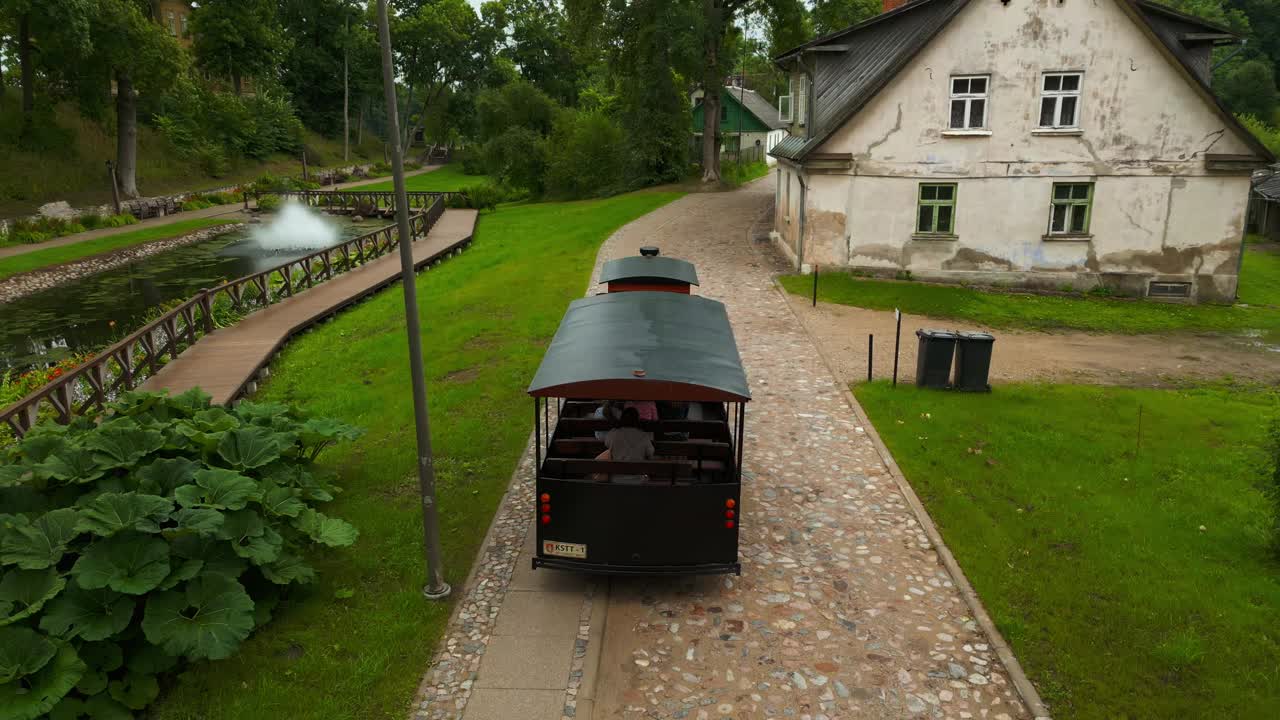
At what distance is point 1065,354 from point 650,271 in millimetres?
9957

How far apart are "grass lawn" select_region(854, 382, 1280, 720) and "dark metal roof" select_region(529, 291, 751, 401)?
374 cm

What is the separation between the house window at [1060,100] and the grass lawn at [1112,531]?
38.3 ft

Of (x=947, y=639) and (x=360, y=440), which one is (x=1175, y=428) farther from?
(x=360, y=440)

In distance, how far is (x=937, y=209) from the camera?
25891 mm

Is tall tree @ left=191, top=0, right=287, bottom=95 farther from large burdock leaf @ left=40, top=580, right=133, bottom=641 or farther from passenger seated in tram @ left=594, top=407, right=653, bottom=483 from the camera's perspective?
large burdock leaf @ left=40, top=580, right=133, bottom=641

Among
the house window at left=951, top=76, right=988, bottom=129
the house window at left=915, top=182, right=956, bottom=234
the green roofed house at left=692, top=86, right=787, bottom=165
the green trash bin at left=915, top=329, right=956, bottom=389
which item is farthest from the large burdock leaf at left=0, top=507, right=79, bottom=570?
the green roofed house at left=692, top=86, right=787, bottom=165

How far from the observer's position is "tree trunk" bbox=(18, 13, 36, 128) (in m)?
45.4

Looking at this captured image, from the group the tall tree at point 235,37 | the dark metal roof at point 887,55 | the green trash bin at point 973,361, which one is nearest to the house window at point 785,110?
the dark metal roof at point 887,55

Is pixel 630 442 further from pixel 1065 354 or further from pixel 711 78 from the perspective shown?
pixel 711 78

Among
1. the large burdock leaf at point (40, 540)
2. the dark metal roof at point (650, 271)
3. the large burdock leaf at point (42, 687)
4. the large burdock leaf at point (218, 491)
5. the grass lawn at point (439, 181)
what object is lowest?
the large burdock leaf at point (42, 687)

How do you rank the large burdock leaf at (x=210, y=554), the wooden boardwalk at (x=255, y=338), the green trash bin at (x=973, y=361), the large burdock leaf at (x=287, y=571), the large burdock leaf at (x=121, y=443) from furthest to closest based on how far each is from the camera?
the wooden boardwalk at (x=255, y=338)
the green trash bin at (x=973, y=361)
the large burdock leaf at (x=121, y=443)
the large burdock leaf at (x=287, y=571)
the large burdock leaf at (x=210, y=554)

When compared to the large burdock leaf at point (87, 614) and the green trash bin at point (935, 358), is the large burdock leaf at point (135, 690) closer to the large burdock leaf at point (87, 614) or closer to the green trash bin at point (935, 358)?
the large burdock leaf at point (87, 614)

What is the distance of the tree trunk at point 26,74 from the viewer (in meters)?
45.4

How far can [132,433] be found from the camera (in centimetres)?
901
